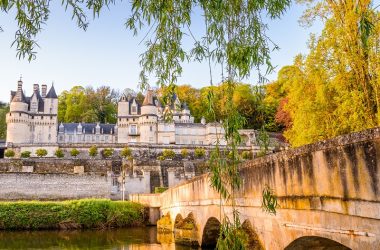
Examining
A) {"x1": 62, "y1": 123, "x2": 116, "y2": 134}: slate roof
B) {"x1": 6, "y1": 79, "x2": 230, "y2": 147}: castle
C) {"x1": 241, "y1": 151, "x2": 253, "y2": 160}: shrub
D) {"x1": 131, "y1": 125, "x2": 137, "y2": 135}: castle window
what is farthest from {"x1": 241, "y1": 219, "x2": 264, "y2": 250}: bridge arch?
{"x1": 62, "y1": 123, "x2": 116, "y2": 134}: slate roof

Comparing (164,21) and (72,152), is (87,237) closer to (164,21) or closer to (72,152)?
(164,21)

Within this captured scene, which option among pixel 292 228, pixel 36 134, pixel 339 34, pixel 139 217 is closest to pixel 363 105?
pixel 339 34

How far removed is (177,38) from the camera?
4570 mm

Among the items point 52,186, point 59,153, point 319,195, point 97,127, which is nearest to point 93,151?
point 59,153

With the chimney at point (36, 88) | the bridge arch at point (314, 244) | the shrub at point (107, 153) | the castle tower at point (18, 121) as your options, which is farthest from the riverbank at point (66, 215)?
the chimney at point (36, 88)

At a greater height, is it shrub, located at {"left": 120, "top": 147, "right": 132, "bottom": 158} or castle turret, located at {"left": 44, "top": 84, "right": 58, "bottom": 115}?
castle turret, located at {"left": 44, "top": 84, "right": 58, "bottom": 115}

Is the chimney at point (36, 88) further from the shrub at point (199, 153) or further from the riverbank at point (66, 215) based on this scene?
the riverbank at point (66, 215)

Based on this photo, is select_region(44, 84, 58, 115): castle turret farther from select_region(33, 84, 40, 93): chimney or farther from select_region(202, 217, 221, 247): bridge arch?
select_region(202, 217, 221, 247): bridge arch

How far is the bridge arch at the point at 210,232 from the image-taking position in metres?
12.0

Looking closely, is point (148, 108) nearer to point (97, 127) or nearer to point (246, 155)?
point (97, 127)

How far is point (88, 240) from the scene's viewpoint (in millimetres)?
19344

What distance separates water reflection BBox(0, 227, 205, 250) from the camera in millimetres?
16875

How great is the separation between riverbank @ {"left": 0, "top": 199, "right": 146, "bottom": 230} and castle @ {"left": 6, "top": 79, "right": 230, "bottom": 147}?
1242 inches

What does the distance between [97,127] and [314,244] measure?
58.6m
